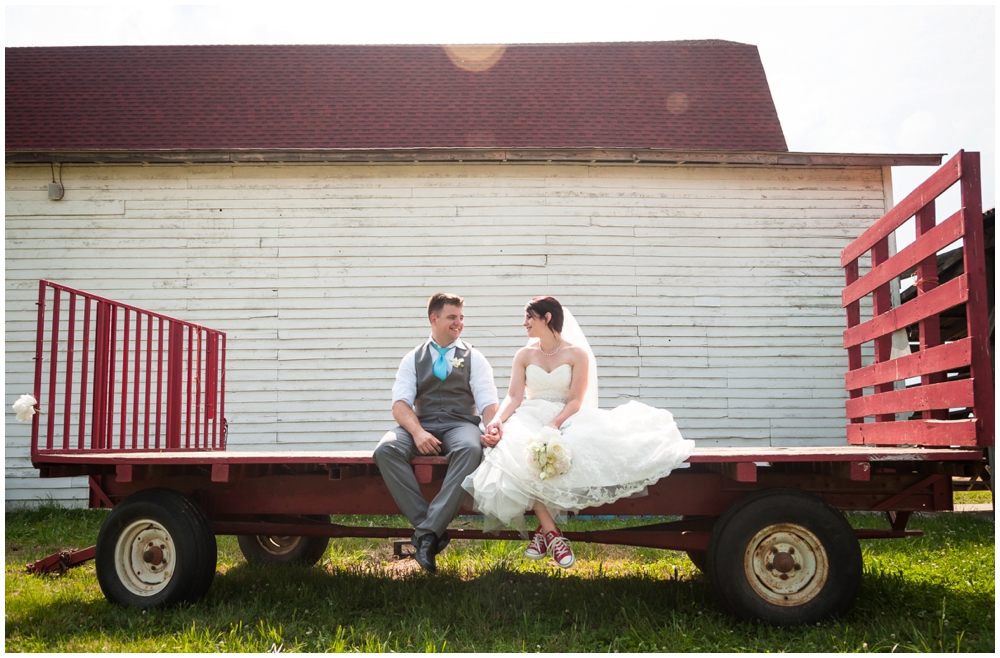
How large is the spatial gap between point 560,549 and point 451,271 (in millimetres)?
5543

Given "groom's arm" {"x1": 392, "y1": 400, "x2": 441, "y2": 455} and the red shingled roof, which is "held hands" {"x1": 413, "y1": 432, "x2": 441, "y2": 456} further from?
the red shingled roof

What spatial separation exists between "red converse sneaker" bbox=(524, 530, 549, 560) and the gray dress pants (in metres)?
0.48

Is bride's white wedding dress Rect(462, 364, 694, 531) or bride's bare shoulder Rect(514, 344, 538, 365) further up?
bride's bare shoulder Rect(514, 344, 538, 365)

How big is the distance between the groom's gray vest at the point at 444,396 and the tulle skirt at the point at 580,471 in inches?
25.3

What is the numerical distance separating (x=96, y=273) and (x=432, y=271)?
4.33 metres

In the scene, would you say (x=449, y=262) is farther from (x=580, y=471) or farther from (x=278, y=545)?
(x=580, y=471)

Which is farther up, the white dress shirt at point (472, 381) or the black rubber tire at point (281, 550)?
the white dress shirt at point (472, 381)

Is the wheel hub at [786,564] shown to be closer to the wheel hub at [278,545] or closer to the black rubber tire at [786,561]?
the black rubber tire at [786,561]

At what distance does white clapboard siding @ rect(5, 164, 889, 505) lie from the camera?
8.90 m

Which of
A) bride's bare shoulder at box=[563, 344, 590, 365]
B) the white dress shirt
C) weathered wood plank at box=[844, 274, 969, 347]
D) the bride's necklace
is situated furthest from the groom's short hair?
weathered wood plank at box=[844, 274, 969, 347]

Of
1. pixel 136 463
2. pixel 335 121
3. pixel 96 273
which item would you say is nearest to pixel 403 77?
pixel 335 121

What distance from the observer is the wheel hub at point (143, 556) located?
4500 millimetres

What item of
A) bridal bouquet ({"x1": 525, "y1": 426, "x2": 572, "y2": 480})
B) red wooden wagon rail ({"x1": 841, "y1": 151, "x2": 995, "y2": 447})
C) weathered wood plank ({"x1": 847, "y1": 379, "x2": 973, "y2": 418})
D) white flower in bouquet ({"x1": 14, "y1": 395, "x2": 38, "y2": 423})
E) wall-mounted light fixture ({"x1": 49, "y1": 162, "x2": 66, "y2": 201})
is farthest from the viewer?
wall-mounted light fixture ({"x1": 49, "y1": 162, "x2": 66, "y2": 201})

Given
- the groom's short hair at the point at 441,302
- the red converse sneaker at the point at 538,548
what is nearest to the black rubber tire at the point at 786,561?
the red converse sneaker at the point at 538,548
